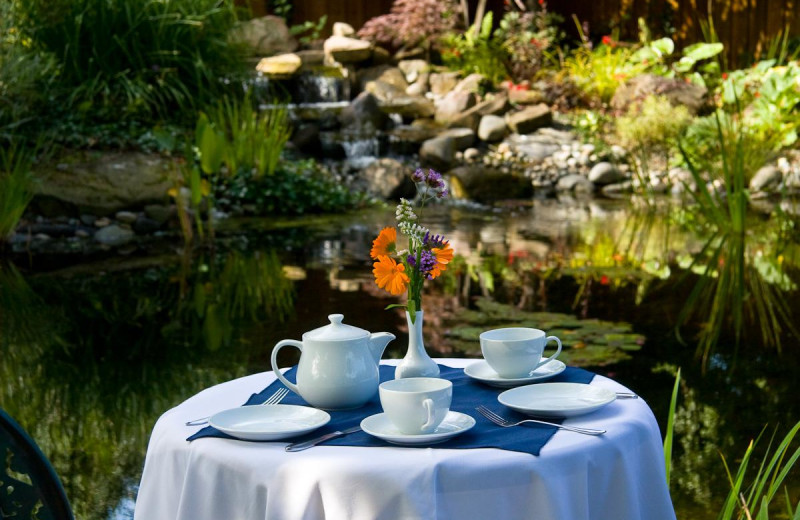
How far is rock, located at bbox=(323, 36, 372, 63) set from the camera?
56.6 feet

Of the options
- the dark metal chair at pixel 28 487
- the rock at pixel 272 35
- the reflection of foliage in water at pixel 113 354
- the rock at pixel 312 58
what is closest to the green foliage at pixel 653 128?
the rock at pixel 312 58

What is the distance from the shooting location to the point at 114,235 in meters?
9.53

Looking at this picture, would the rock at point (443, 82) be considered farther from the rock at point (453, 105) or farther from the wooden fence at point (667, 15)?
the wooden fence at point (667, 15)

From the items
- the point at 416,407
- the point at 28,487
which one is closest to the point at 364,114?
the point at 416,407

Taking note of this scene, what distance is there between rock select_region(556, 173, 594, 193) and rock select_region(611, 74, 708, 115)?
179 centimetres

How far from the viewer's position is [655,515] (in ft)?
6.31

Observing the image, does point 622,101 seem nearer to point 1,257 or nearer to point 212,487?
point 1,257

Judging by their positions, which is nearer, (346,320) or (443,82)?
(346,320)

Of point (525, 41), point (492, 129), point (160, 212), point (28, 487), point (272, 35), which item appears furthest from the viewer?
point (272, 35)

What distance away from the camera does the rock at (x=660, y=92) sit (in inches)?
565

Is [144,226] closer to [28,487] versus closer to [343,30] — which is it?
[28,487]

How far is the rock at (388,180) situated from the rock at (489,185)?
0.69 metres

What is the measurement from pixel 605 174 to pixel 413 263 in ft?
38.3

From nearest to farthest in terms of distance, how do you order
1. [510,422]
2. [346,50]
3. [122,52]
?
[510,422]
[122,52]
[346,50]
